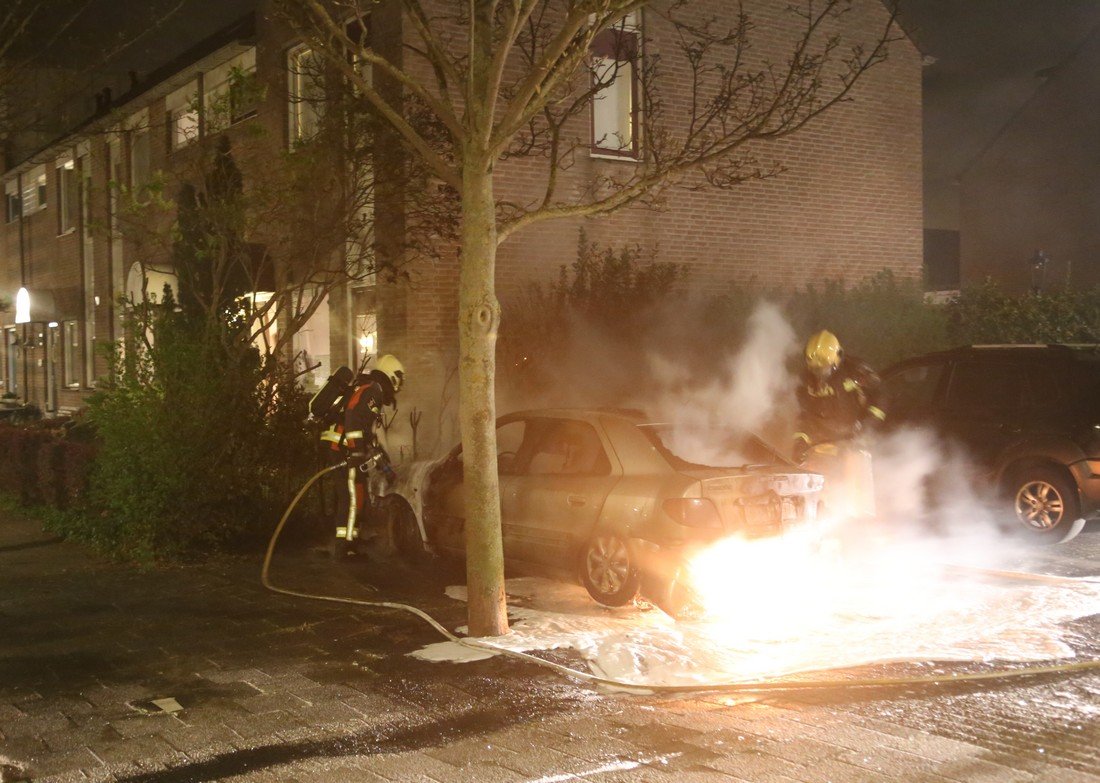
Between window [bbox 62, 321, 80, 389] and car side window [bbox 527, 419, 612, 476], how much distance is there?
19540 millimetres

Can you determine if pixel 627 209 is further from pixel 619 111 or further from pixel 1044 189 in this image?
pixel 1044 189

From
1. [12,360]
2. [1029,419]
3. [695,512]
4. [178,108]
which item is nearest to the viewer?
[695,512]

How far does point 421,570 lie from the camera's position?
31.7ft

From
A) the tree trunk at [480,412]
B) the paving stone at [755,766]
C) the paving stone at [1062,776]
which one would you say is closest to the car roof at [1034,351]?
the tree trunk at [480,412]

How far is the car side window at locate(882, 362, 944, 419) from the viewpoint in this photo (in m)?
11.4

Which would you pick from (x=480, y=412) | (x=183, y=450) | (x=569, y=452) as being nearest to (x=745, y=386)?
(x=569, y=452)

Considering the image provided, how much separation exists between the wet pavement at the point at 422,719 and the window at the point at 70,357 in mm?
19279

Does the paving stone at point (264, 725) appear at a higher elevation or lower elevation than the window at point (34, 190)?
lower

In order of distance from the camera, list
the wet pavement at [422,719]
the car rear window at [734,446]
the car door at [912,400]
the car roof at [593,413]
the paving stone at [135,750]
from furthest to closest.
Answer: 1. the car door at [912,400]
2. the car roof at [593,413]
3. the car rear window at [734,446]
4. the paving stone at [135,750]
5. the wet pavement at [422,719]

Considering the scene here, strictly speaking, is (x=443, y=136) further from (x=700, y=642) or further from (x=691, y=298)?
(x=700, y=642)

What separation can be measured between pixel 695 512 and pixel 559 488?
1255 millimetres

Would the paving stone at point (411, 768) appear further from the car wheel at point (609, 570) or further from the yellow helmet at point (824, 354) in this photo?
the yellow helmet at point (824, 354)

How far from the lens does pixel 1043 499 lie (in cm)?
1029

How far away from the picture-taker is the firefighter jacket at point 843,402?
928 centimetres
